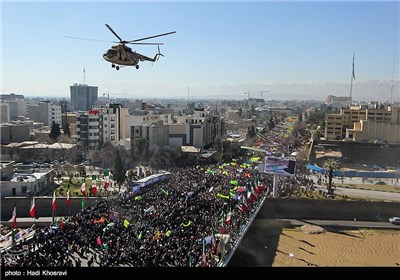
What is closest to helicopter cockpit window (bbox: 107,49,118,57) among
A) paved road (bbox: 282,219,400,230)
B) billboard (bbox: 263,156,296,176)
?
billboard (bbox: 263,156,296,176)

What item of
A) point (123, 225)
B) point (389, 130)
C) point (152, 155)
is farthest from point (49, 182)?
point (389, 130)

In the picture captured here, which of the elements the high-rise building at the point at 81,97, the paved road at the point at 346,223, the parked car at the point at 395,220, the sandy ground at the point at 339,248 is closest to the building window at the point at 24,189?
the sandy ground at the point at 339,248

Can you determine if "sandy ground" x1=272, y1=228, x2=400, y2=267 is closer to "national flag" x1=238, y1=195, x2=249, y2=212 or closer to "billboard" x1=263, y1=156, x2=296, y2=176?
"national flag" x1=238, y1=195, x2=249, y2=212

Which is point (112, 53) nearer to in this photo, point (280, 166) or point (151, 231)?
point (151, 231)

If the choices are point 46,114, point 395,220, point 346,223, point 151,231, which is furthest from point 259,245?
point 46,114

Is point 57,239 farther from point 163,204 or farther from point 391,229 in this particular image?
point 391,229

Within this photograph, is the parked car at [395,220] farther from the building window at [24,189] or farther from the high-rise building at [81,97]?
the high-rise building at [81,97]
